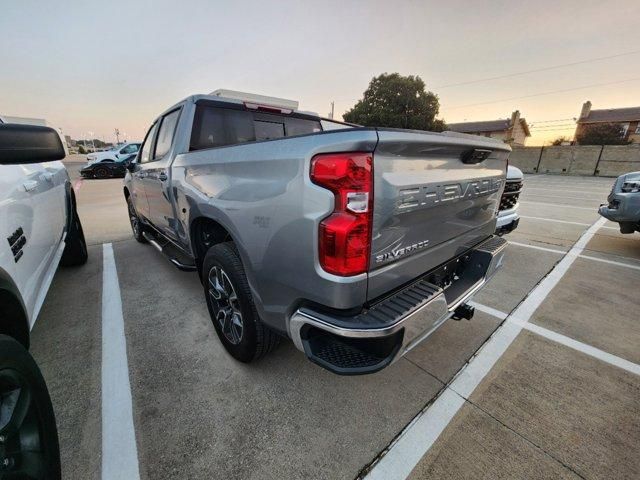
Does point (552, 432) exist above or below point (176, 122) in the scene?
below

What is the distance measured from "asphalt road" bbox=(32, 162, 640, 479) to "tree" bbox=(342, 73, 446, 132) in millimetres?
31952

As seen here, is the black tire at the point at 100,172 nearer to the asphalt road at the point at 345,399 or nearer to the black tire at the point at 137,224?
the black tire at the point at 137,224

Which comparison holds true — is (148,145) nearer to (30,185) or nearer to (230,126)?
(230,126)

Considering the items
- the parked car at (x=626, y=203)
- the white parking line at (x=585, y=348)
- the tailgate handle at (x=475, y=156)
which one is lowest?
the white parking line at (x=585, y=348)

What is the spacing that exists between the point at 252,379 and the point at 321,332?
94 cm

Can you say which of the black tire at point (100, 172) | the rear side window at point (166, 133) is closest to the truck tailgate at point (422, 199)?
the rear side window at point (166, 133)

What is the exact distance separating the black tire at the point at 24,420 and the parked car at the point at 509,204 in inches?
182

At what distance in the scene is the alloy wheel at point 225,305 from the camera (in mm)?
2223

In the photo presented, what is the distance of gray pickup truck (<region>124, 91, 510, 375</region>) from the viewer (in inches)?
54.5

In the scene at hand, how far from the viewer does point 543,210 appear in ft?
28.6

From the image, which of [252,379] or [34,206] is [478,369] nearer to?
[252,379]

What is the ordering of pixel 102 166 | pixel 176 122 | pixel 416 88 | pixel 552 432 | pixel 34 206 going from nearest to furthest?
1. pixel 552 432
2. pixel 34 206
3. pixel 176 122
4. pixel 102 166
5. pixel 416 88

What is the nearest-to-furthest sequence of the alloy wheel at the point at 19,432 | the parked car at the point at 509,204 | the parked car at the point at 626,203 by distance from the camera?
the alloy wheel at the point at 19,432, the parked car at the point at 509,204, the parked car at the point at 626,203

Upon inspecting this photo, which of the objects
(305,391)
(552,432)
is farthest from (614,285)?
(305,391)
